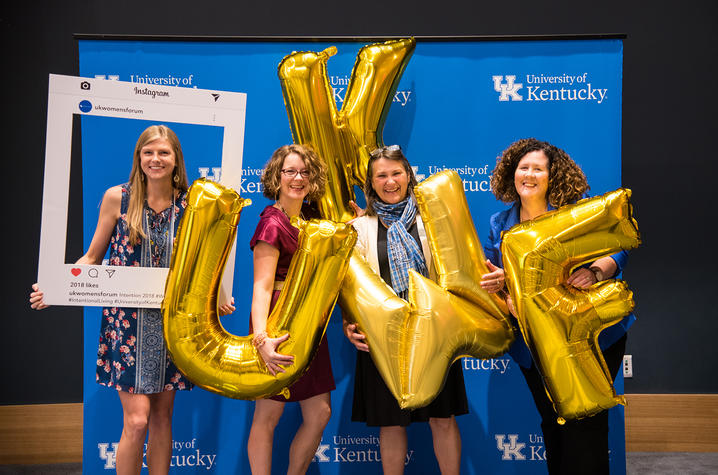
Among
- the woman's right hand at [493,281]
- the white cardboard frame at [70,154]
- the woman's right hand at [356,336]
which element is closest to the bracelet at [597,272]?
the woman's right hand at [493,281]

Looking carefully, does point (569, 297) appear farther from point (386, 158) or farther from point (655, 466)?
point (655, 466)

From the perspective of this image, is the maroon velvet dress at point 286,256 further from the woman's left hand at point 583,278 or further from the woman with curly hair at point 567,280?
the woman's left hand at point 583,278

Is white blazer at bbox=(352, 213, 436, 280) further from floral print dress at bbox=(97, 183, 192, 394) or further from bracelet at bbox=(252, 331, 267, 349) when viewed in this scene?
floral print dress at bbox=(97, 183, 192, 394)

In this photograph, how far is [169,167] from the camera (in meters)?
1.94

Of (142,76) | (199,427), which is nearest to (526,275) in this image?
(199,427)

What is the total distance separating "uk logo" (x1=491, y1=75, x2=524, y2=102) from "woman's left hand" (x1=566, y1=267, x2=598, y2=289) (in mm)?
1137

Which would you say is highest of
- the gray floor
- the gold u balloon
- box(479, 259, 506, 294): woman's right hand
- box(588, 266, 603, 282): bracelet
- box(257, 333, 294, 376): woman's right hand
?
the gold u balloon

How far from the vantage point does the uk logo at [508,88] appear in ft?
8.55

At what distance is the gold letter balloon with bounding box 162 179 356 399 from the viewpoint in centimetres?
167

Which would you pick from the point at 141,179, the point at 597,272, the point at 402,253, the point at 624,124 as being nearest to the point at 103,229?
the point at 141,179

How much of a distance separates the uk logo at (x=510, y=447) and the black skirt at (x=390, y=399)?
0.71 metres

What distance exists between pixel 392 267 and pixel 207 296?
65 centimetres

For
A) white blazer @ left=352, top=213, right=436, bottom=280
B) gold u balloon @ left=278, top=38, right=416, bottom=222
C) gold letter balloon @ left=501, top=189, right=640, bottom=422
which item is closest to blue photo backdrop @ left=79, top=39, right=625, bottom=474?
gold u balloon @ left=278, top=38, right=416, bottom=222

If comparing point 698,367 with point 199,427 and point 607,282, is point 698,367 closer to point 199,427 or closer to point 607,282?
point 607,282
